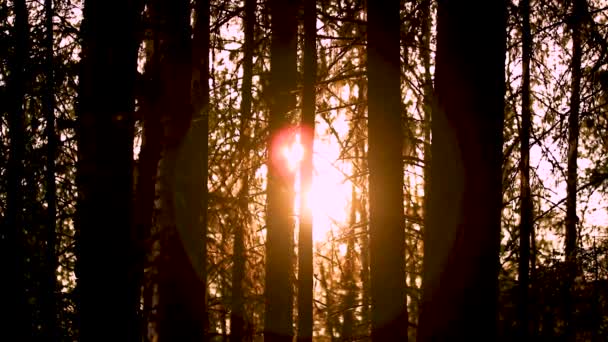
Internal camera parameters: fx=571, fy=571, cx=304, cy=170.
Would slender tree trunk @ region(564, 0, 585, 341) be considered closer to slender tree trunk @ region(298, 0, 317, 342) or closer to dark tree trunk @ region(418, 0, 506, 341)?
dark tree trunk @ region(418, 0, 506, 341)

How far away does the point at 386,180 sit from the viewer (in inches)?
204

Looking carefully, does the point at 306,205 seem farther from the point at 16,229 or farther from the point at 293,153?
the point at 16,229

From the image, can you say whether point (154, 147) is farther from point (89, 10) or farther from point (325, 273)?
point (325, 273)

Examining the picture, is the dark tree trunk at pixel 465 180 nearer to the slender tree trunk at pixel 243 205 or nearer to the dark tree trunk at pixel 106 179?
the dark tree trunk at pixel 106 179

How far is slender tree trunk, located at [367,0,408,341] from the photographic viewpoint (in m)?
5.12

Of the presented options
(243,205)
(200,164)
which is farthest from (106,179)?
(243,205)

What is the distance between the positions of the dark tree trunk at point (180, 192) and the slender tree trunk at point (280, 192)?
153 cm

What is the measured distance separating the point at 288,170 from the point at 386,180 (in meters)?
2.52

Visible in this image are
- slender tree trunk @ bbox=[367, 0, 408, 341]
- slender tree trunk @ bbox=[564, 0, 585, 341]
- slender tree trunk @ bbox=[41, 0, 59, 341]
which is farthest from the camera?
slender tree trunk @ bbox=[41, 0, 59, 341]

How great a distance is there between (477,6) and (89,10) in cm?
283

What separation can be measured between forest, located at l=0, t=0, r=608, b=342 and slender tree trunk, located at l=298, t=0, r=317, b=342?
0.06 ft

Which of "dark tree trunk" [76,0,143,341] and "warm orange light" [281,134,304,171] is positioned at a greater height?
"warm orange light" [281,134,304,171]

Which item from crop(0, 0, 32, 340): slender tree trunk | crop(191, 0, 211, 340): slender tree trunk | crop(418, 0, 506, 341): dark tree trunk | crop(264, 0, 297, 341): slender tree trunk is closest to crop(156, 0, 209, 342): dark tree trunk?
crop(191, 0, 211, 340): slender tree trunk

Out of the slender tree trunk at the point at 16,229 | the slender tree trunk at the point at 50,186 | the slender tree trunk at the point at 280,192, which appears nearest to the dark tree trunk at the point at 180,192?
the slender tree trunk at the point at 50,186
